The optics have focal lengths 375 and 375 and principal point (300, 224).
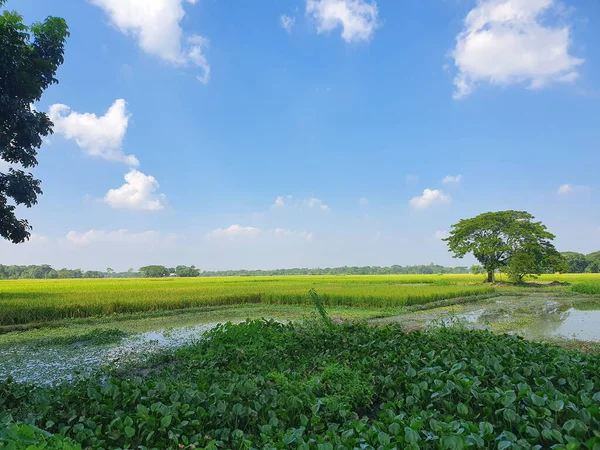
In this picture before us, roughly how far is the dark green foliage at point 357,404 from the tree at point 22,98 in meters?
7.27

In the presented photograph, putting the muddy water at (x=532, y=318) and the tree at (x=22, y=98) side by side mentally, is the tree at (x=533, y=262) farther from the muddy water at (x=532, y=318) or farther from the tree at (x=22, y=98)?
the tree at (x=22, y=98)

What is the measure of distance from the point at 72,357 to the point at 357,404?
697 cm

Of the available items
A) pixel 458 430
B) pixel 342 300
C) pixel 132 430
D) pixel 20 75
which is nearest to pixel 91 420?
pixel 132 430

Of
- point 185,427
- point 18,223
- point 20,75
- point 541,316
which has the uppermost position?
point 20,75

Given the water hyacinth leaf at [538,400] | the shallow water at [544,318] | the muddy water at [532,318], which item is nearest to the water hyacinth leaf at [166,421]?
the water hyacinth leaf at [538,400]

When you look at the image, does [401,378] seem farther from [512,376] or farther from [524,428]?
[524,428]

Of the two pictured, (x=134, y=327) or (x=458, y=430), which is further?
(x=134, y=327)

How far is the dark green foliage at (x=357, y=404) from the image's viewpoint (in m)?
2.87

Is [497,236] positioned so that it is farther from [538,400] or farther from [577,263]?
[577,263]

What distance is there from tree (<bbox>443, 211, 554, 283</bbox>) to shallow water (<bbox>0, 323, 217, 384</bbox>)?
33408 mm

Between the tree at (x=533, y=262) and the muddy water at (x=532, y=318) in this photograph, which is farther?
the tree at (x=533, y=262)

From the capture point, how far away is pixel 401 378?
4445 millimetres

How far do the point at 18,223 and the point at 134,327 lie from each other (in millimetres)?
4673

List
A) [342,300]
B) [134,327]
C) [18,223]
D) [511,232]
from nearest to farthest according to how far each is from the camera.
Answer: [18,223] < [134,327] < [342,300] < [511,232]
